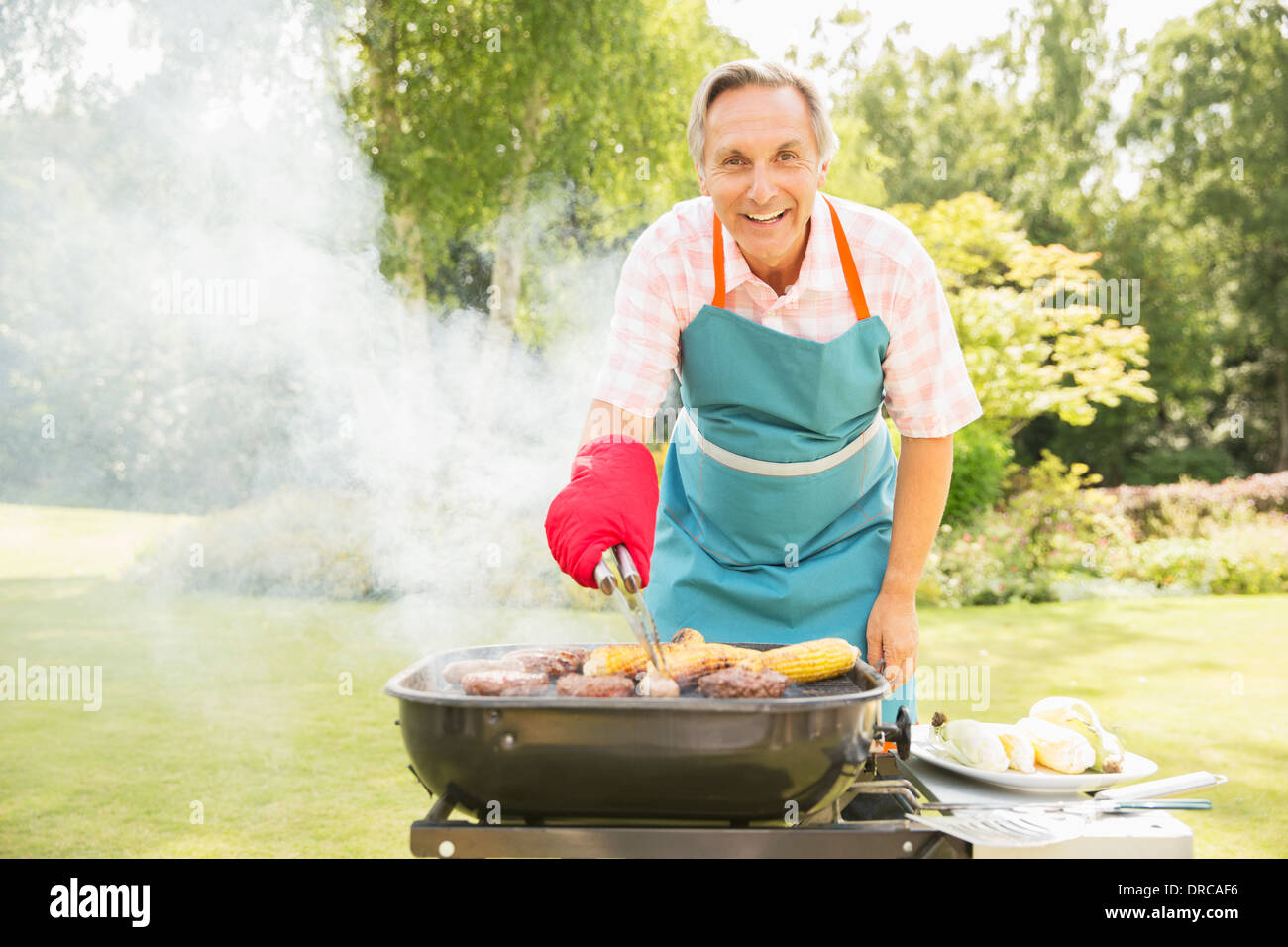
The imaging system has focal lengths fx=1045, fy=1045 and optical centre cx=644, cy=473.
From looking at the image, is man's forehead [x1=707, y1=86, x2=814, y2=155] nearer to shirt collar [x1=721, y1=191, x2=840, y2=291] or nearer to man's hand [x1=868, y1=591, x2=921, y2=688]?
shirt collar [x1=721, y1=191, x2=840, y2=291]

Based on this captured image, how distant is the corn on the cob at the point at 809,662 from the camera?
1.57 metres

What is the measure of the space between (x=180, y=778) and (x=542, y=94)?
6245 millimetres

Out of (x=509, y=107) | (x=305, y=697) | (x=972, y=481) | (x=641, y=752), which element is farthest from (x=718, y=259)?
(x=972, y=481)

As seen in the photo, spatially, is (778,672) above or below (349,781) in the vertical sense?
above

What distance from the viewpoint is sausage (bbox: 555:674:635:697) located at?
1.41 m

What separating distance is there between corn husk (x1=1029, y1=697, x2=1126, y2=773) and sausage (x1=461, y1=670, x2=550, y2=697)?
96 cm

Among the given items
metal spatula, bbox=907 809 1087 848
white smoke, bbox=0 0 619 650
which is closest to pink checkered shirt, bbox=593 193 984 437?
metal spatula, bbox=907 809 1087 848

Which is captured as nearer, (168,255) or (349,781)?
(349,781)

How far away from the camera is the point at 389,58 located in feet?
28.8

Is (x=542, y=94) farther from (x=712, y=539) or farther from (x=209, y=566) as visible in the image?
(x=712, y=539)

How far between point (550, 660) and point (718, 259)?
2.92ft

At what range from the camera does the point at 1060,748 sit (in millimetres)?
1734
